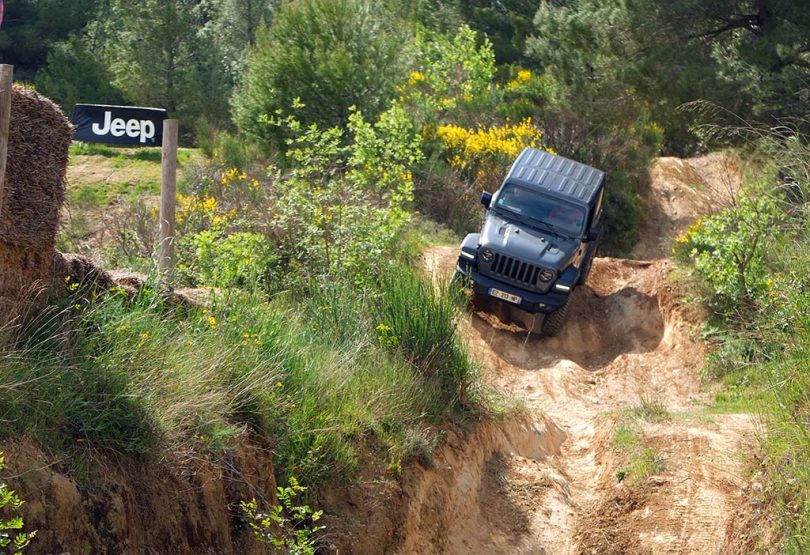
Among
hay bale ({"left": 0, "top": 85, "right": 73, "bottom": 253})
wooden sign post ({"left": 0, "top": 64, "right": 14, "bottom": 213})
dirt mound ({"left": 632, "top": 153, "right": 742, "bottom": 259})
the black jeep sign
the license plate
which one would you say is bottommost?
dirt mound ({"left": 632, "top": 153, "right": 742, "bottom": 259})

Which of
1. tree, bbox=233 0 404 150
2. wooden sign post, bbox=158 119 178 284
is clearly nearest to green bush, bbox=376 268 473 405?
wooden sign post, bbox=158 119 178 284

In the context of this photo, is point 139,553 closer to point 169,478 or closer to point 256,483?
point 169,478

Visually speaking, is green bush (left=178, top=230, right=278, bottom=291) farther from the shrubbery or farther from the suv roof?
the suv roof

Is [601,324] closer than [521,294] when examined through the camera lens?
No

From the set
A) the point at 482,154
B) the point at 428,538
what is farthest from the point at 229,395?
the point at 482,154

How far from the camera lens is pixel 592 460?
11.2 m

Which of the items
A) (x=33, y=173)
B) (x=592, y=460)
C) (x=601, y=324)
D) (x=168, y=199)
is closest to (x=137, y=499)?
(x=33, y=173)

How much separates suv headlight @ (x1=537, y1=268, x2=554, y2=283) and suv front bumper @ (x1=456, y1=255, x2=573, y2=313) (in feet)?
0.70

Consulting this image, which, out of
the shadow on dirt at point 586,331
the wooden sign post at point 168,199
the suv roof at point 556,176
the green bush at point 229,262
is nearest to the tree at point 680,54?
the suv roof at point 556,176

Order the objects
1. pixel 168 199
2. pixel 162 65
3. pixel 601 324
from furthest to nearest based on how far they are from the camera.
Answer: pixel 162 65
pixel 601 324
pixel 168 199

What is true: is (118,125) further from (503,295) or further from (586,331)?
(586,331)

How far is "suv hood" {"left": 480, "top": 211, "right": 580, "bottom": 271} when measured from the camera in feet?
49.0

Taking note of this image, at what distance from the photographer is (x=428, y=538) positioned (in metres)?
8.48

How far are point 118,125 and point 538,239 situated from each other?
8.73 meters
